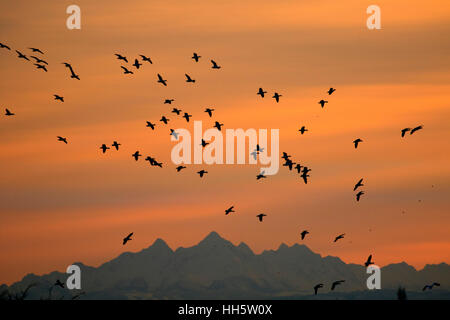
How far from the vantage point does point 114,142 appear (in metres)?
135

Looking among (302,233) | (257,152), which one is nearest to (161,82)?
(257,152)

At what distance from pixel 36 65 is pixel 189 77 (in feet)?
80.9
